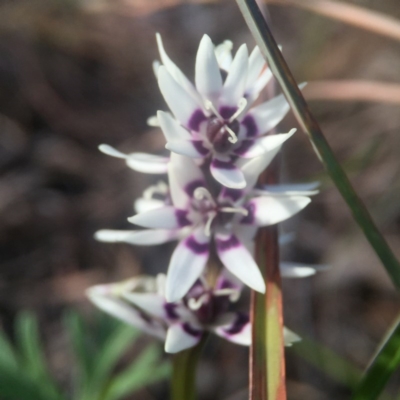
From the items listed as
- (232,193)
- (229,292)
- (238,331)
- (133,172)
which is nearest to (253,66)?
(232,193)

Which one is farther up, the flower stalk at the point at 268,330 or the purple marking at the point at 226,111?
the purple marking at the point at 226,111

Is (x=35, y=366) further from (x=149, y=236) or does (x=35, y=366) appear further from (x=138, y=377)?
(x=149, y=236)

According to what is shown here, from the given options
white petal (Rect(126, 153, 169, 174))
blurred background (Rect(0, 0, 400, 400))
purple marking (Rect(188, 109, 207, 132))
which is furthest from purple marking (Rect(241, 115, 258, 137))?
blurred background (Rect(0, 0, 400, 400))

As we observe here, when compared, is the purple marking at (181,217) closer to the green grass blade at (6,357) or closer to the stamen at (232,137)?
the stamen at (232,137)

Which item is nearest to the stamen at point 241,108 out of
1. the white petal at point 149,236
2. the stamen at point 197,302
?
the white petal at point 149,236

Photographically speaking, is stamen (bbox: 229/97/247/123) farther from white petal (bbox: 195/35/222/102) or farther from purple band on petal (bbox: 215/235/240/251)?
purple band on petal (bbox: 215/235/240/251)
